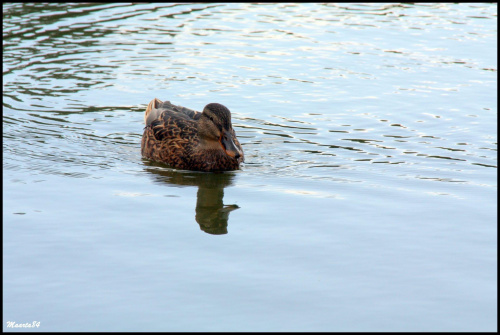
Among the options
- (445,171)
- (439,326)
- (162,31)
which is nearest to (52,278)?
(439,326)

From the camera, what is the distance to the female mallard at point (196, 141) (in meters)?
10.1

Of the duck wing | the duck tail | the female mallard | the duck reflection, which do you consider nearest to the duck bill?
the female mallard

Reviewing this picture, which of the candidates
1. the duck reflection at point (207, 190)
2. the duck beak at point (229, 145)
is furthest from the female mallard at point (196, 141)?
the duck reflection at point (207, 190)

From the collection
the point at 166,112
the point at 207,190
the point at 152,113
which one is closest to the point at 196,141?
the point at 166,112

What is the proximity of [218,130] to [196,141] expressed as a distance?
473 millimetres

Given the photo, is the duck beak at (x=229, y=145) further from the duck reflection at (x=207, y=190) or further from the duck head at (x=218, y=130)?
the duck reflection at (x=207, y=190)

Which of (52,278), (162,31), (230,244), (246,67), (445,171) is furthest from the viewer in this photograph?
(162,31)

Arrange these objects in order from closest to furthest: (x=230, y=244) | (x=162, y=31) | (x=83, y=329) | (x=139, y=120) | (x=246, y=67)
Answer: (x=83, y=329), (x=230, y=244), (x=139, y=120), (x=246, y=67), (x=162, y=31)

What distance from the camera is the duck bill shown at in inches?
385

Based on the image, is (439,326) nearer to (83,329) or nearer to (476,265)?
(476,265)

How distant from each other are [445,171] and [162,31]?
9902mm

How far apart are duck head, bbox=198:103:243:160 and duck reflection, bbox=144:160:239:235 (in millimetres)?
365

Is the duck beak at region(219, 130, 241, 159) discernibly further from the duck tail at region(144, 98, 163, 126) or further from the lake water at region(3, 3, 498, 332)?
the duck tail at region(144, 98, 163, 126)

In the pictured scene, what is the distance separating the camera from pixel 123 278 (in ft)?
21.9
